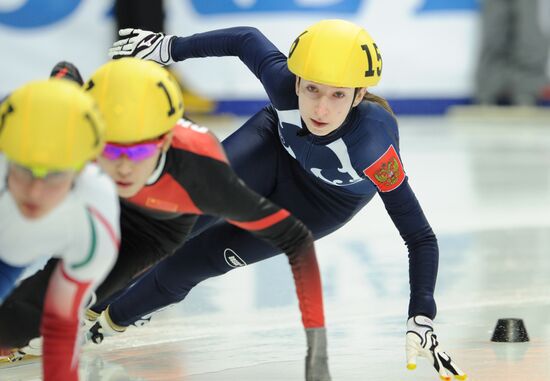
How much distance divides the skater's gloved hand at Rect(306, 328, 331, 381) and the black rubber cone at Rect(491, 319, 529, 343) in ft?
5.23

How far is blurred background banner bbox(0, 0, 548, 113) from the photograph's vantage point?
46.4 ft

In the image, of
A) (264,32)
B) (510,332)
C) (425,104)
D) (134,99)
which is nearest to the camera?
(134,99)

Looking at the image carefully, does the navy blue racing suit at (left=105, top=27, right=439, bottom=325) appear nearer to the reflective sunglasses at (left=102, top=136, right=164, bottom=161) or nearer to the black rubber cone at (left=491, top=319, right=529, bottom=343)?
the black rubber cone at (left=491, top=319, right=529, bottom=343)

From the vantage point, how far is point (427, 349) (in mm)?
4133

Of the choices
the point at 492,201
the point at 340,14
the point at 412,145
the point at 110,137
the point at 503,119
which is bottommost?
the point at 110,137

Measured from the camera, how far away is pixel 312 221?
5027 mm

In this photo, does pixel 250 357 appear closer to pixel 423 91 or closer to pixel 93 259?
pixel 93 259

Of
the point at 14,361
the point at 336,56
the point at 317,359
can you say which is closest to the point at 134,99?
the point at 317,359

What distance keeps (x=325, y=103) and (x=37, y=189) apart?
1.67m

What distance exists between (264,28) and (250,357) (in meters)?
10.8

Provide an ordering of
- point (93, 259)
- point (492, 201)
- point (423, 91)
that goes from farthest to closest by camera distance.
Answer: point (423, 91)
point (492, 201)
point (93, 259)

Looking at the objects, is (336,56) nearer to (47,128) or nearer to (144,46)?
(144,46)

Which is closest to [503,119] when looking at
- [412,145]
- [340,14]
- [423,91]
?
[423,91]

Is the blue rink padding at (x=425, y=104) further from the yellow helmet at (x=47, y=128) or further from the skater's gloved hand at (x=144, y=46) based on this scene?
the yellow helmet at (x=47, y=128)
